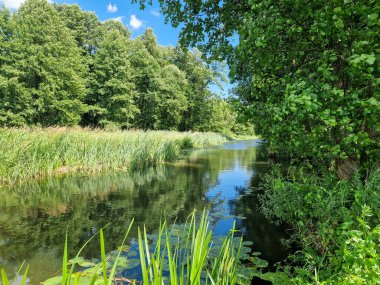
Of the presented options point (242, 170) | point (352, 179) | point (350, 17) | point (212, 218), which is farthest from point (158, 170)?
point (350, 17)

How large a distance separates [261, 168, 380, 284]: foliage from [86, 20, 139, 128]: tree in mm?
32614

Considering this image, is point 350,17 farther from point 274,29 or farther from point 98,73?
point 98,73

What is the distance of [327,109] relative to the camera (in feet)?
10.1

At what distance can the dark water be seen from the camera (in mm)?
5266

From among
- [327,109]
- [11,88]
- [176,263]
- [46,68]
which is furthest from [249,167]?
[46,68]

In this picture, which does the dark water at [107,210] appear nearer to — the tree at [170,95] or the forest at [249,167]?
the forest at [249,167]

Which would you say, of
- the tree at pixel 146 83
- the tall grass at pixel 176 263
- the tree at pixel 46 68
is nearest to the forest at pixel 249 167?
the tall grass at pixel 176 263

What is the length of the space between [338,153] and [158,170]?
38.1ft

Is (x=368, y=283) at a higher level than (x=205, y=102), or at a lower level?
lower

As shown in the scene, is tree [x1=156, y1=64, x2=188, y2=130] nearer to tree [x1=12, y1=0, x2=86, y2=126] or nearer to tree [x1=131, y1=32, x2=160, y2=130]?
tree [x1=131, y1=32, x2=160, y2=130]

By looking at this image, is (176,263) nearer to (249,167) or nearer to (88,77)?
(249,167)

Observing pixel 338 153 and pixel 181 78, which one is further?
pixel 181 78

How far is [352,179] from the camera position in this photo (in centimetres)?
415

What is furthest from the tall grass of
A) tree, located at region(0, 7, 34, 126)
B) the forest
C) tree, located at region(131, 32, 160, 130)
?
tree, located at region(131, 32, 160, 130)
